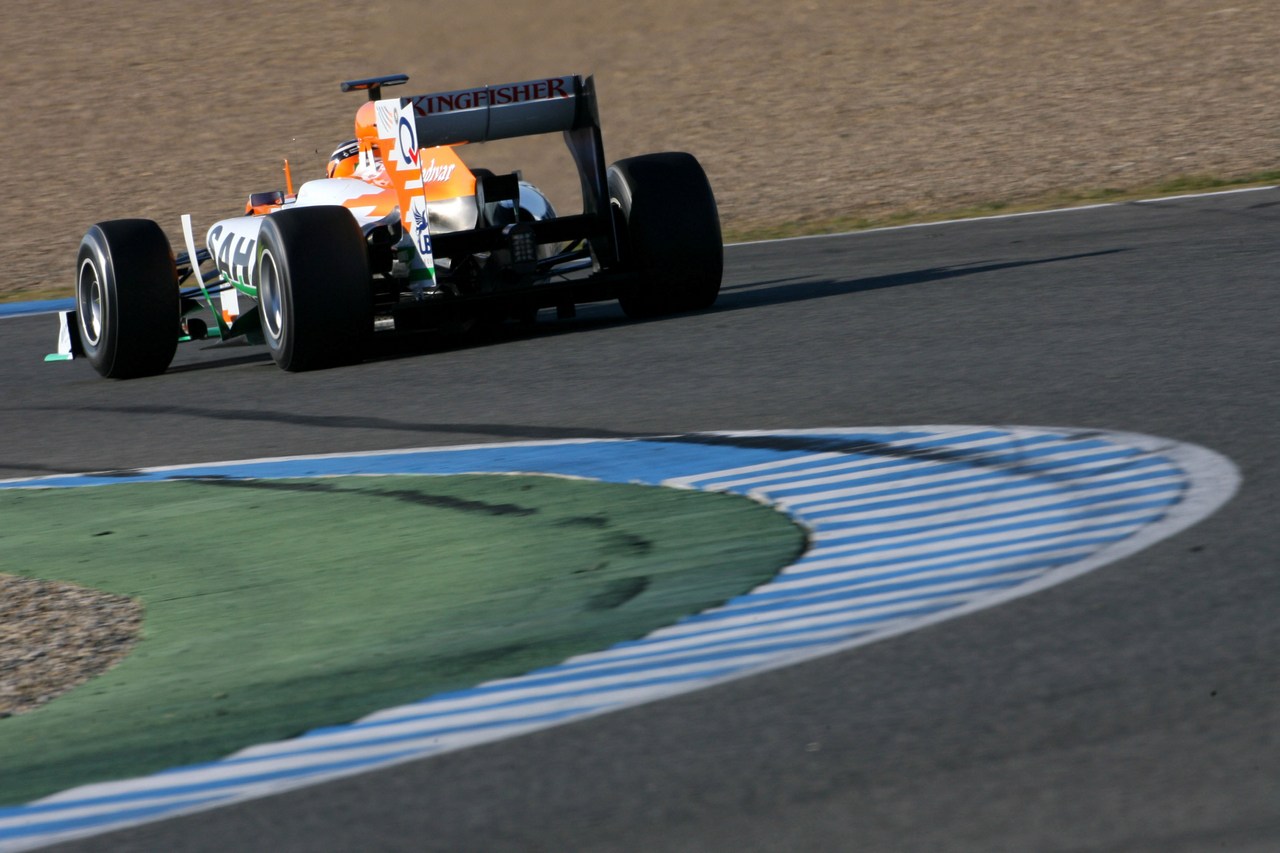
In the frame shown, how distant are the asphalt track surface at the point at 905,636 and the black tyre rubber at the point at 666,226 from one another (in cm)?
26

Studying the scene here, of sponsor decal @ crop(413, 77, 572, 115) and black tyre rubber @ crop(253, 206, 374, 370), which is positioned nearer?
black tyre rubber @ crop(253, 206, 374, 370)

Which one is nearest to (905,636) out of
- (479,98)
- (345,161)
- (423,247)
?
(423,247)

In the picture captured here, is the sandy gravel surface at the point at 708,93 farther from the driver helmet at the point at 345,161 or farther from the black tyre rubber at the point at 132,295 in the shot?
the black tyre rubber at the point at 132,295

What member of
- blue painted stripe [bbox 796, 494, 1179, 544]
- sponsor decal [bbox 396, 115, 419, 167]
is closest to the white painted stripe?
blue painted stripe [bbox 796, 494, 1179, 544]

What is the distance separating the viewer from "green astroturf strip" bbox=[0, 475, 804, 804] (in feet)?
14.6

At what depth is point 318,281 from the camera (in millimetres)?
9930

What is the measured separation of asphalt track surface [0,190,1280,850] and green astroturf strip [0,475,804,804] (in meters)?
0.62

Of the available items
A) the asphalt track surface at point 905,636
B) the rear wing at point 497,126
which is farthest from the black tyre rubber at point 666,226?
the asphalt track surface at point 905,636

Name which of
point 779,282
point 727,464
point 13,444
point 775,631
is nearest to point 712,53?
point 779,282

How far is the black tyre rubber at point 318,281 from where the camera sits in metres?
9.91

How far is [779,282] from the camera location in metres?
→ 12.7

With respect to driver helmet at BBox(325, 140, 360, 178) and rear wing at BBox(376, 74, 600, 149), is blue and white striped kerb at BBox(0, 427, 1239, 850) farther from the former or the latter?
driver helmet at BBox(325, 140, 360, 178)

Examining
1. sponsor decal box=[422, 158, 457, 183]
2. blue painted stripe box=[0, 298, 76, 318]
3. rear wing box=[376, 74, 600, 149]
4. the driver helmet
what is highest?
rear wing box=[376, 74, 600, 149]

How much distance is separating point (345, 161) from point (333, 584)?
622cm
